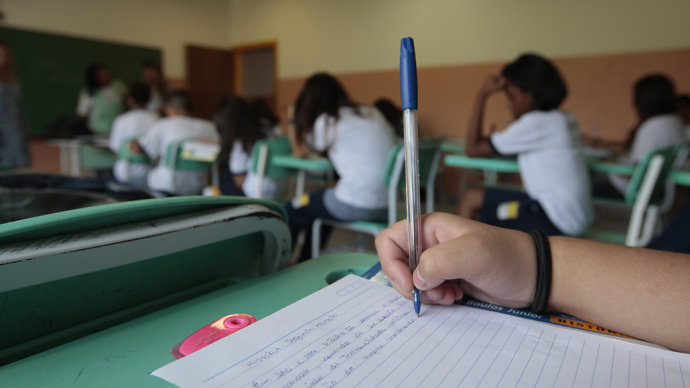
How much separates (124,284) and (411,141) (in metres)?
0.35

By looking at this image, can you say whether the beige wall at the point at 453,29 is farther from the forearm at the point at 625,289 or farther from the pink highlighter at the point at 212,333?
the pink highlighter at the point at 212,333

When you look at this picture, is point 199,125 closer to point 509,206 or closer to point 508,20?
point 509,206

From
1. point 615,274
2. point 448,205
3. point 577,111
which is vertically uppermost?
point 577,111

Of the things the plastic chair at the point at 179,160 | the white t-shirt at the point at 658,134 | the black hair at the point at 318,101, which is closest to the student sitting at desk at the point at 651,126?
the white t-shirt at the point at 658,134

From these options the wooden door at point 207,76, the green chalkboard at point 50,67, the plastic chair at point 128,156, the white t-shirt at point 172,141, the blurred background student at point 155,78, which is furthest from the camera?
the wooden door at point 207,76

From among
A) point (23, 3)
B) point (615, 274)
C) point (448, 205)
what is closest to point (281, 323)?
point (615, 274)

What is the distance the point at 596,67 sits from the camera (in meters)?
4.36

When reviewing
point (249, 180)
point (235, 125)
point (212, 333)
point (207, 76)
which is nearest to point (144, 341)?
point (212, 333)

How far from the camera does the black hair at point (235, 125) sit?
271cm

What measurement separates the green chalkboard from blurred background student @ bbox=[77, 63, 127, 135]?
16 cm

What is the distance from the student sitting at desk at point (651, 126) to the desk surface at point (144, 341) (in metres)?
2.86

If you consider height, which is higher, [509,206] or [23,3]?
[23,3]

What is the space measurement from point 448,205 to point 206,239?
4.66 m

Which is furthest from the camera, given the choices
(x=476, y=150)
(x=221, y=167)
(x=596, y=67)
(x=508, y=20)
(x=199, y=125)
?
(x=508, y=20)
